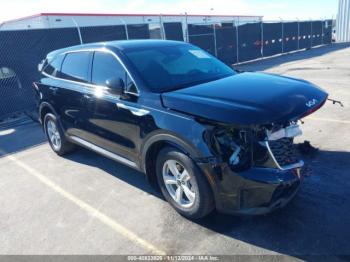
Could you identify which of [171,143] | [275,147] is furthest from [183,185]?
[275,147]

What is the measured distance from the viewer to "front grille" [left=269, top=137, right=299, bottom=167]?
10.6ft

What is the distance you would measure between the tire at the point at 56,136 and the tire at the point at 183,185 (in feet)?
8.70

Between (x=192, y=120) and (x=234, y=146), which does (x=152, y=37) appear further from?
(x=234, y=146)

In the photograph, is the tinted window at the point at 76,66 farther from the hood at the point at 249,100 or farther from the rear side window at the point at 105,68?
the hood at the point at 249,100

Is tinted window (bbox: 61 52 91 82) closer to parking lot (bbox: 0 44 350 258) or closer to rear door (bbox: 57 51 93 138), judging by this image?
rear door (bbox: 57 51 93 138)

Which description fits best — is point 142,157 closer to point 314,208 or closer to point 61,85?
point 314,208

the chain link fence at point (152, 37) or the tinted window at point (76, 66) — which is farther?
the chain link fence at point (152, 37)

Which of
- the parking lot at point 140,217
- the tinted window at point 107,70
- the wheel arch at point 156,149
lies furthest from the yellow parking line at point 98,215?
the tinted window at point 107,70

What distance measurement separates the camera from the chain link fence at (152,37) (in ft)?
34.4

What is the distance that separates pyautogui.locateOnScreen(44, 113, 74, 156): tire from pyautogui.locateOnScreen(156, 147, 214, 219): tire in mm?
2652

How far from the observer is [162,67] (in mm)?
4293

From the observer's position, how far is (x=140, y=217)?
156 inches

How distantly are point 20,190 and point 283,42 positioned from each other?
865 inches

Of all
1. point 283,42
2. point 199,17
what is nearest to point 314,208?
point 283,42
